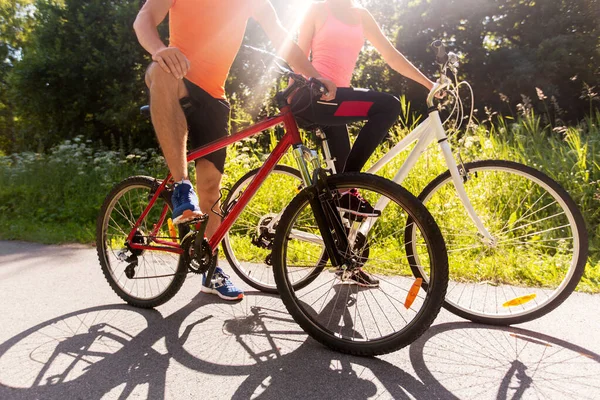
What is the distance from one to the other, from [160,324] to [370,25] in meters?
2.31

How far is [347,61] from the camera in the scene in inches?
122

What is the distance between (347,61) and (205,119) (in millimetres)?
999

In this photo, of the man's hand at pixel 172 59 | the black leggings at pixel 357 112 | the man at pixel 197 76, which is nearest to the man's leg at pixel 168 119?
the man at pixel 197 76

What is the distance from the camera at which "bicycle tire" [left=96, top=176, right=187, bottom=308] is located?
3014mm

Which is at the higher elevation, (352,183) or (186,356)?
(352,183)

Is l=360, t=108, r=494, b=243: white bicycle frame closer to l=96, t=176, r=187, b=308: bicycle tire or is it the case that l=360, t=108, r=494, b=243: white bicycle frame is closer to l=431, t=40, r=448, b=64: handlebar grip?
l=431, t=40, r=448, b=64: handlebar grip

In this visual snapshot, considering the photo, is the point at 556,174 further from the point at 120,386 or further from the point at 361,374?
the point at 120,386

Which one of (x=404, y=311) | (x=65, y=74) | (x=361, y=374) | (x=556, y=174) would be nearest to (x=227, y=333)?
(x=361, y=374)

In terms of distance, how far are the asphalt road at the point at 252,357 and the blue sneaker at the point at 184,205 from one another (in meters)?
0.66

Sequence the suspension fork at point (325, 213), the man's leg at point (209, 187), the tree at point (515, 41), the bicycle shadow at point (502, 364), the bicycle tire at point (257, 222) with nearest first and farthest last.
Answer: the bicycle shadow at point (502, 364) → the suspension fork at point (325, 213) → the man's leg at point (209, 187) → the bicycle tire at point (257, 222) → the tree at point (515, 41)

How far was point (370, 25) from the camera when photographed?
3.16m

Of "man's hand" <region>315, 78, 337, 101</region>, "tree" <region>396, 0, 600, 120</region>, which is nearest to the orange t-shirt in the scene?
"man's hand" <region>315, 78, 337, 101</region>

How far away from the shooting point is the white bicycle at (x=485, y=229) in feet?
8.41

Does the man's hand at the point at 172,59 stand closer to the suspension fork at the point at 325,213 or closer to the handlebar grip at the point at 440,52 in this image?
the suspension fork at the point at 325,213
